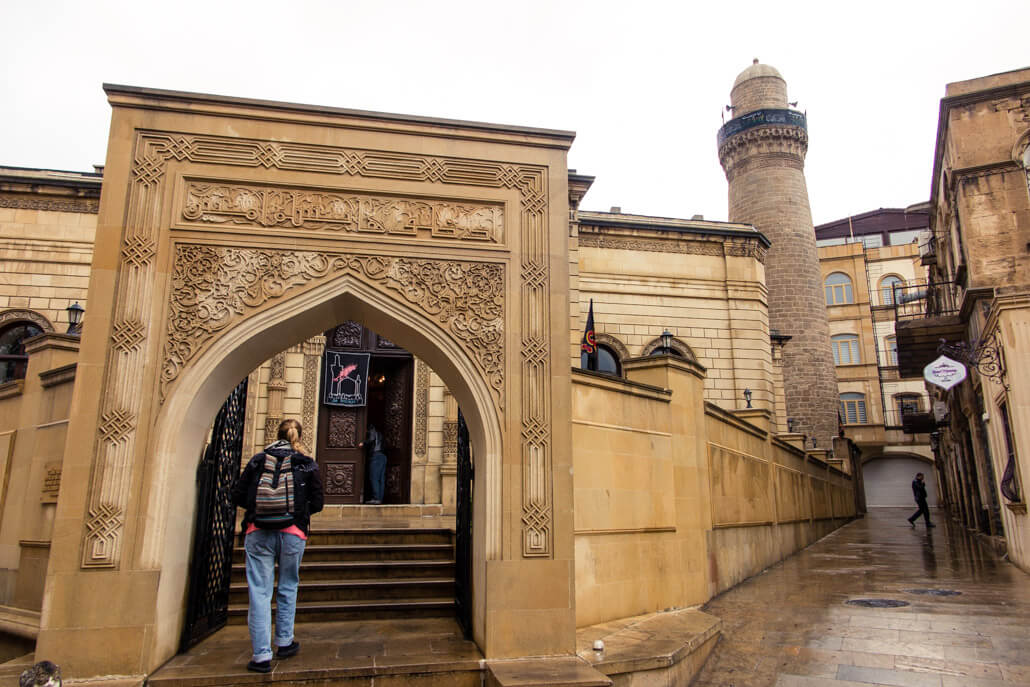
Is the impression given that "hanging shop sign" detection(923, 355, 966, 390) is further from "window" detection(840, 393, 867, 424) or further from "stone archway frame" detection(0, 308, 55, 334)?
"window" detection(840, 393, 867, 424)

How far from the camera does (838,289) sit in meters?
39.0

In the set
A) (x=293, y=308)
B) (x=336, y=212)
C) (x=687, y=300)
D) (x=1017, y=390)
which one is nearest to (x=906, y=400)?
(x=687, y=300)

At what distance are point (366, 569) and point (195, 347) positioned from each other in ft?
9.53

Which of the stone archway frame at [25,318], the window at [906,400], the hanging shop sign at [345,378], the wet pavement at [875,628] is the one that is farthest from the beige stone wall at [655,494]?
the window at [906,400]

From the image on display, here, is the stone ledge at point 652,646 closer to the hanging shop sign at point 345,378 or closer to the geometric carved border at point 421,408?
the geometric carved border at point 421,408

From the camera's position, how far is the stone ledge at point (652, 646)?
16.0ft

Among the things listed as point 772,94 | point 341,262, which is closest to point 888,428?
point 772,94

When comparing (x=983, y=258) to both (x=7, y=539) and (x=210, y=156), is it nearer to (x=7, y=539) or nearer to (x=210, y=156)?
(x=210, y=156)

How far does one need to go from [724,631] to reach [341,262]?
4604mm

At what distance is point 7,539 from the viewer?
697cm

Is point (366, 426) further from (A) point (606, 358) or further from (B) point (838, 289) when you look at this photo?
(B) point (838, 289)

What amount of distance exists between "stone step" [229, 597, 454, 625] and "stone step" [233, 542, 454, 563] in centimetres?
66

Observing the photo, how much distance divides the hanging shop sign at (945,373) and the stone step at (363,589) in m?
8.97

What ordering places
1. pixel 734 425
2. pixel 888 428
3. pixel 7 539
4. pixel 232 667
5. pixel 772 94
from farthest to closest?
pixel 888 428
pixel 772 94
pixel 734 425
pixel 7 539
pixel 232 667
